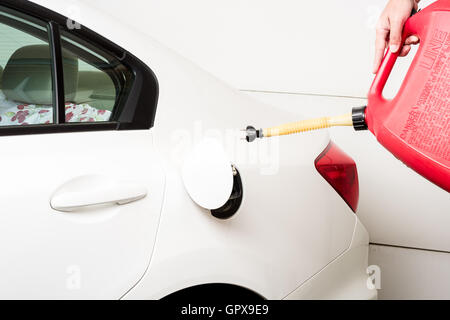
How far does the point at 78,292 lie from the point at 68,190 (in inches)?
8.4

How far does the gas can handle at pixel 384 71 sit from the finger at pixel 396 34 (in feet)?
0.04

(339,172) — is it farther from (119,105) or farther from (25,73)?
(25,73)

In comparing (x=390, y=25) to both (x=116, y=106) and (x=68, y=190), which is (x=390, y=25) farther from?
(x=68, y=190)

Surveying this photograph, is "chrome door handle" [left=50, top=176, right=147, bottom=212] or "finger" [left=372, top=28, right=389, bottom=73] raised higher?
"finger" [left=372, top=28, right=389, bottom=73]

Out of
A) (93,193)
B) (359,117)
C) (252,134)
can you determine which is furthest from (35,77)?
(359,117)

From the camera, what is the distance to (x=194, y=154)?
3.84 ft

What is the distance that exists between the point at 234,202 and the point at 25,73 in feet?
1.93

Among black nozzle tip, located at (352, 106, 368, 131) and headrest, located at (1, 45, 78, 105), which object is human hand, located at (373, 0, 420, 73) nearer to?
black nozzle tip, located at (352, 106, 368, 131)

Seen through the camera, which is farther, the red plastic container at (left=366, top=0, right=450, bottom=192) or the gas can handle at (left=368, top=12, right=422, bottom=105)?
the gas can handle at (left=368, top=12, right=422, bottom=105)

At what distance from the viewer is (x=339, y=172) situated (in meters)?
1.50

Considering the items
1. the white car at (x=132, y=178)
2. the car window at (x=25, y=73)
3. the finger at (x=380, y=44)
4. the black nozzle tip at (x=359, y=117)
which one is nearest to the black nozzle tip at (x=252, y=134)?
the white car at (x=132, y=178)

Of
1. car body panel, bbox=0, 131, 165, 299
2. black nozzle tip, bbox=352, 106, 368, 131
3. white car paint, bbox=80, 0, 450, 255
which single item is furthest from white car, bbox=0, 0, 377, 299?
white car paint, bbox=80, 0, 450, 255

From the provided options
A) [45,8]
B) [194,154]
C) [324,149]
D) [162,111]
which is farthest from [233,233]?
[45,8]

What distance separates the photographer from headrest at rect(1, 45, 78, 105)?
1135mm
